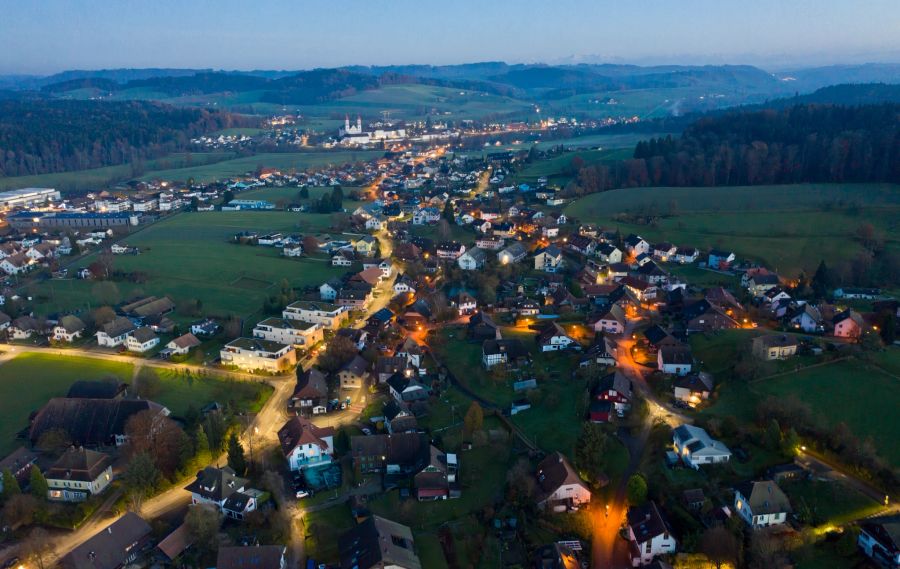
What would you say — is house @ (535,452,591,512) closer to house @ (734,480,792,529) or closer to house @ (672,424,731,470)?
house @ (672,424,731,470)

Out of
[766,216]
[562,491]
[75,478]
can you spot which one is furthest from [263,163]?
[562,491]

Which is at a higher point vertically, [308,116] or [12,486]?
[308,116]

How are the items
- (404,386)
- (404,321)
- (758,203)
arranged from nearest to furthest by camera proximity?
(404,386) → (404,321) → (758,203)

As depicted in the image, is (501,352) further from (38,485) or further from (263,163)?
(263,163)

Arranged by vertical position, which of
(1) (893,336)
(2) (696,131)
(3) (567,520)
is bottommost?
(3) (567,520)

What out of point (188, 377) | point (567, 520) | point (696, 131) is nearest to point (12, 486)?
point (188, 377)

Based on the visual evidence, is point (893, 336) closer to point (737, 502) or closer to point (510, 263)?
point (737, 502)

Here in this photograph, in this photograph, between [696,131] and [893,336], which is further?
[696,131]

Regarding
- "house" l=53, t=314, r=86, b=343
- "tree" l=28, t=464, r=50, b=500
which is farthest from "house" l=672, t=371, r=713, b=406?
"house" l=53, t=314, r=86, b=343
